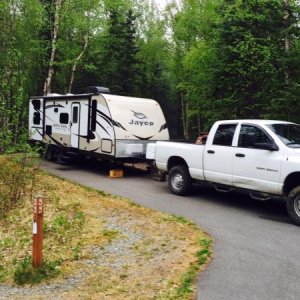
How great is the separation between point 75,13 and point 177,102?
31.7 ft

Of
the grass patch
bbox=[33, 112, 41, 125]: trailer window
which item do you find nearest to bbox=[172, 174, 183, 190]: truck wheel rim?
the grass patch

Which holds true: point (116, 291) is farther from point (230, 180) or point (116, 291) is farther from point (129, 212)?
point (230, 180)

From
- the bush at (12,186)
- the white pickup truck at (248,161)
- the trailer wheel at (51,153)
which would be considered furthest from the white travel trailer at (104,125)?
the bush at (12,186)

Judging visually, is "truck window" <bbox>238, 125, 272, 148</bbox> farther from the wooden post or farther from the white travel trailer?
the white travel trailer

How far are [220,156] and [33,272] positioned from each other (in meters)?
5.27

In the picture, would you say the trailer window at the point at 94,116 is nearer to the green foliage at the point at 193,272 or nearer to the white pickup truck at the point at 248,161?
the white pickup truck at the point at 248,161

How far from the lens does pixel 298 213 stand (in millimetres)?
8102

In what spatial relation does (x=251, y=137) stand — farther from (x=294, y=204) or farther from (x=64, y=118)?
(x=64, y=118)

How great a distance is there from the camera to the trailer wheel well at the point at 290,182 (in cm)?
824

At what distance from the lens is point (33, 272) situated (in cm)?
567

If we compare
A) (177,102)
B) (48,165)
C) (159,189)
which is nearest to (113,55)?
(177,102)

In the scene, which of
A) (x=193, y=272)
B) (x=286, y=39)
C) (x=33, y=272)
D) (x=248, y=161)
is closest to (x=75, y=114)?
(x=286, y=39)

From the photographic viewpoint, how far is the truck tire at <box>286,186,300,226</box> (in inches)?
318

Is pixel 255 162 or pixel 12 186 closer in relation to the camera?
pixel 255 162
